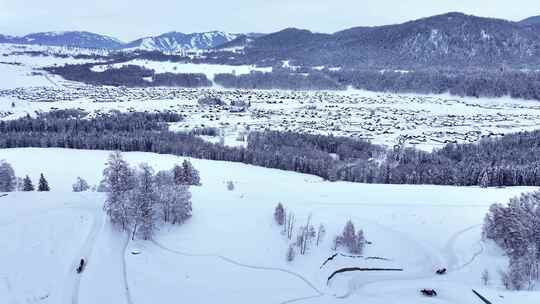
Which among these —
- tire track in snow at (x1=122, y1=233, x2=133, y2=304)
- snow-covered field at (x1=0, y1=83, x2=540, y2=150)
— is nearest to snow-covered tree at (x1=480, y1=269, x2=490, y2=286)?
tire track in snow at (x1=122, y1=233, x2=133, y2=304)

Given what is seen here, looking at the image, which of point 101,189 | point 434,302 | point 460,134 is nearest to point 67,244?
point 101,189

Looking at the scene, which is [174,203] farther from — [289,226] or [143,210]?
[289,226]

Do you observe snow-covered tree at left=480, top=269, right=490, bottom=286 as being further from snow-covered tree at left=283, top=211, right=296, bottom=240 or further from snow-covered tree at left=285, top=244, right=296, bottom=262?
snow-covered tree at left=283, top=211, right=296, bottom=240

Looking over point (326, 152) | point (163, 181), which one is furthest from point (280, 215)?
point (326, 152)

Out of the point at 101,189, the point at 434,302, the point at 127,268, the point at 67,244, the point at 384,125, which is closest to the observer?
the point at 434,302

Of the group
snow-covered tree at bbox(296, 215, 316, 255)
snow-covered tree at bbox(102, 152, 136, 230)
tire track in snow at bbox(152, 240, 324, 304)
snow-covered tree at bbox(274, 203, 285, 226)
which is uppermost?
snow-covered tree at bbox(102, 152, 136, 230)

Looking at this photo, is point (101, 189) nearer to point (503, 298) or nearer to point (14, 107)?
point (503, 298)

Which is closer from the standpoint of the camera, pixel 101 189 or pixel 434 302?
pixel 434 302
